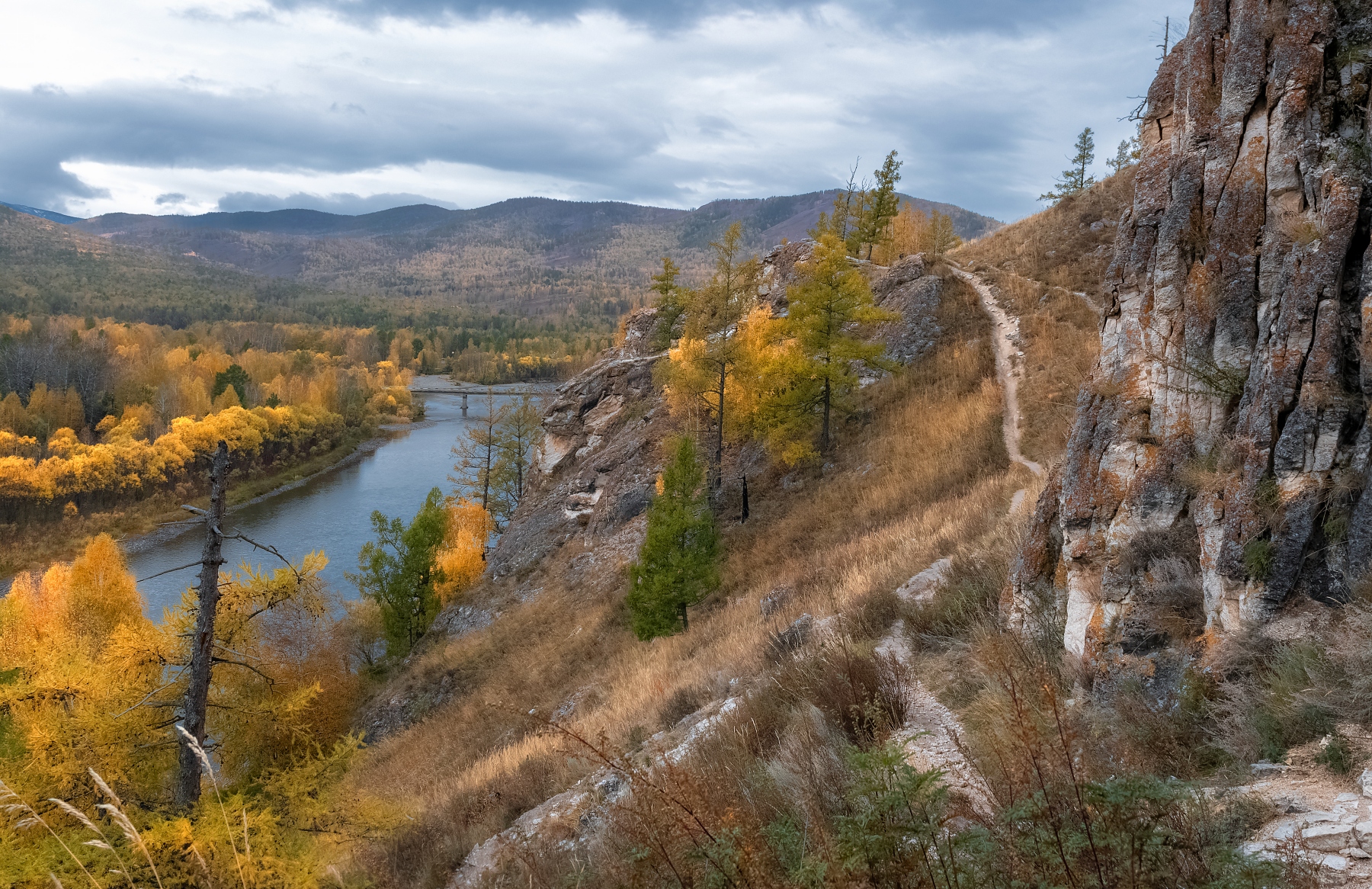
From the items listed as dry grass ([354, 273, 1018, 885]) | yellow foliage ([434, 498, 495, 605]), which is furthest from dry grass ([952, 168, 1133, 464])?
yellow foliage ([434, 498, 495, 605])

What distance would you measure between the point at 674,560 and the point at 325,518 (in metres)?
41.6

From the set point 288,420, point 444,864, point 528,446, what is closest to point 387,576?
point 528,446

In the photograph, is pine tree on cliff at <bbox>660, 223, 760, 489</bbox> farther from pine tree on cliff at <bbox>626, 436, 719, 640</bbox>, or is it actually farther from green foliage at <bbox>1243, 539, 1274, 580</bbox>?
green foliage at <bbox>1243, 539, 1274, 580</bbox>

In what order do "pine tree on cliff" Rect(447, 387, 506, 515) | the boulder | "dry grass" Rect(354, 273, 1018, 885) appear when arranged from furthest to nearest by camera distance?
"pine tree on cliff" Rect(447, 387, 506, 515)
"dry grass" Rect(354, 273, 1018, 885)
the boulder

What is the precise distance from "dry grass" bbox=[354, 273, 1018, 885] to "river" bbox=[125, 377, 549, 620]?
16.1 m

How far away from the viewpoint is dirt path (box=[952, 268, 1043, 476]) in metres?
20.3

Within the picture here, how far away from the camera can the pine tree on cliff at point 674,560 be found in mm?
20828

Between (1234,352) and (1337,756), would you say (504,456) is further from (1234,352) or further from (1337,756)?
(1337,756)

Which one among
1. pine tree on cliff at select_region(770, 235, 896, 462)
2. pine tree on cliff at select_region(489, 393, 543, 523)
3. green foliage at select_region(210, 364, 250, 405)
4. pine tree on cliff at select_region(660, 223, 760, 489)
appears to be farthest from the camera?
green foliage at select_region(210, 364, 250, 405)

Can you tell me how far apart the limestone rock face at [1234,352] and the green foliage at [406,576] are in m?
30.8

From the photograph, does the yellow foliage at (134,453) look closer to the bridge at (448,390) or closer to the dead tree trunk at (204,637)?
the bridge at (448,390)

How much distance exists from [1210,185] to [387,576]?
3439cm

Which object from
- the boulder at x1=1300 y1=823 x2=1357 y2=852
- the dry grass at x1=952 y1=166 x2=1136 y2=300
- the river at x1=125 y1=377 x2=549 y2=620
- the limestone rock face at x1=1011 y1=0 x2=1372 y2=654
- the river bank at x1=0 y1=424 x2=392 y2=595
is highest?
the dry grass at x1=952 y1=166 x2=1136 y2=300

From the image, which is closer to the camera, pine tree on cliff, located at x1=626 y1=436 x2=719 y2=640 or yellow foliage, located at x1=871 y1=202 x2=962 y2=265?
pine tree on cliff, located at x1=626 y1=436 x2=719 y2=640
